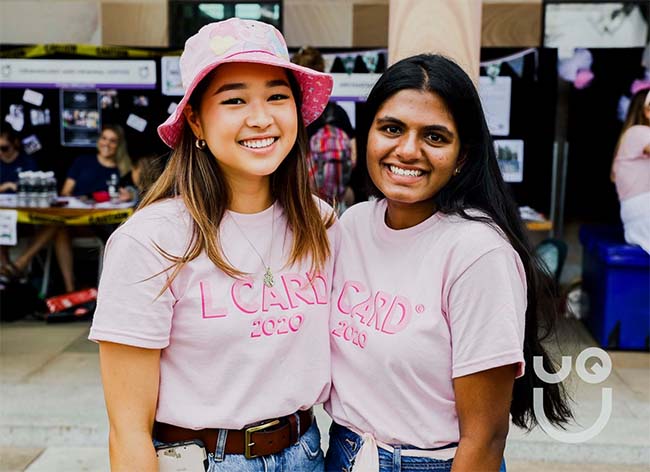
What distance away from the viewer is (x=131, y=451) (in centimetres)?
185

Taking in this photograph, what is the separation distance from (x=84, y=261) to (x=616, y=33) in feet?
17.1

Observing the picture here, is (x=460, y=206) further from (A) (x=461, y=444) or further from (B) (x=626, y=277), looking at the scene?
(B) (x=626, y=277)

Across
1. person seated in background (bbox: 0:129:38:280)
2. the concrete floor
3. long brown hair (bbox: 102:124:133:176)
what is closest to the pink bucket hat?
the concrete floor

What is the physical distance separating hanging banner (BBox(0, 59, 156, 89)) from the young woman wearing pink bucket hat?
185 inches

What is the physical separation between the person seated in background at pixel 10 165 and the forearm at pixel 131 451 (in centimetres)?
540

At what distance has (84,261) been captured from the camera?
7418 millimetres

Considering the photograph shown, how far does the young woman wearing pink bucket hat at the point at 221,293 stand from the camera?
1.83 meters

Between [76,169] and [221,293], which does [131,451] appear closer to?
[221,293]

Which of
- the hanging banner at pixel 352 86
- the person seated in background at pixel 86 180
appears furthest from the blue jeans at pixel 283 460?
the person seated in background at pixel 86 180

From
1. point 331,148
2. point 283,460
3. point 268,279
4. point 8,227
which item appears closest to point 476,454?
point 283,460

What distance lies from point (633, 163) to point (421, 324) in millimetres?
4096

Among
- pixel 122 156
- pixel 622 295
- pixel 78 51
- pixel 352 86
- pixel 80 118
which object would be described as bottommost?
pixel 622 295

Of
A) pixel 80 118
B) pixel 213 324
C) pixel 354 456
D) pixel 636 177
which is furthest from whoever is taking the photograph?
pixel 80 118

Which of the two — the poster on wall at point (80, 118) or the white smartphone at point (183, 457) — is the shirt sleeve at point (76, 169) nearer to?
the poster on wall at point (80, 118)
